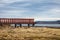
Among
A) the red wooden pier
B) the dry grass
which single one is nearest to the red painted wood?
the red wooden pier

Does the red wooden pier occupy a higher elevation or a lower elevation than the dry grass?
lower

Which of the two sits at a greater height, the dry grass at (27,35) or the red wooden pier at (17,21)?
the dry grass at (27,35)

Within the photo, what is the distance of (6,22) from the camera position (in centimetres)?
3791

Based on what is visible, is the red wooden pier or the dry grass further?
the red wooden pier

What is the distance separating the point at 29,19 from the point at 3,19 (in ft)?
16.9

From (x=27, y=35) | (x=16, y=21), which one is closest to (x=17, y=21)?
(x=16, y=21)

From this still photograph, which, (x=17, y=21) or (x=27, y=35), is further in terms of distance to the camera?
(x=17, y=21)

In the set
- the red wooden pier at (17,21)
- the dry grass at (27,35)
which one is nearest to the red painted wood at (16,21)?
the red wooden pier at (17,21)

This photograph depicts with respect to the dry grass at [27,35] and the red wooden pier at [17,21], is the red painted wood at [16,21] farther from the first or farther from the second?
the dry grass at [27,35]

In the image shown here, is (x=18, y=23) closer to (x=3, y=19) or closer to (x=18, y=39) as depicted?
(x=3, y=19)

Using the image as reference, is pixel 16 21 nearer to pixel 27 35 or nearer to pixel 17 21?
pixel 17 21

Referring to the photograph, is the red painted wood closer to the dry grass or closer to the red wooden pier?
the red wooden pier

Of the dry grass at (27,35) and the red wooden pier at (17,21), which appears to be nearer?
the dry grass at (27,35)

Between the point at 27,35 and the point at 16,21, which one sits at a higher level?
the point at 27,35
